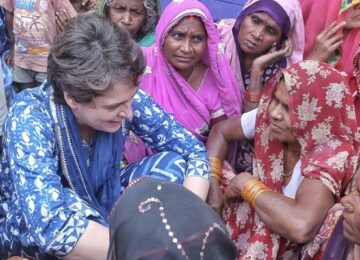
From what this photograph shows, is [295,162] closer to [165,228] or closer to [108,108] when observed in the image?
[108,108]

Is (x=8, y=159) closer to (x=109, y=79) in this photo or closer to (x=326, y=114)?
(x=109, y=79)

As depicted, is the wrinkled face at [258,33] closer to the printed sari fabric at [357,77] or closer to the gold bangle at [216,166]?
the printed sari fabric at [357,77]

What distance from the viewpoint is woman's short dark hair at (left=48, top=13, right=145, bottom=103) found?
211 centimetres

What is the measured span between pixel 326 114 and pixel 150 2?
158cm

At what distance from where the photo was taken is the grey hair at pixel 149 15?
370 centimetres

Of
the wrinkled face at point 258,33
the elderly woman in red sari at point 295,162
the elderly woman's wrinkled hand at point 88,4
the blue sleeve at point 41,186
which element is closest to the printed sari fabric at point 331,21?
the wrinkled face at point 258,33

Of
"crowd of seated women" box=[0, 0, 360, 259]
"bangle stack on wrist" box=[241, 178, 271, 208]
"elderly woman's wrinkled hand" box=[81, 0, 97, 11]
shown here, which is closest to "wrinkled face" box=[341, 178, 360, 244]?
"crowd of seated women" box=[0, 0, 360, 259]

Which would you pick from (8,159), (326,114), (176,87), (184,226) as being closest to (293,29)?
(176,87)

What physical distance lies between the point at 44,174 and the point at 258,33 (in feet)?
5.76

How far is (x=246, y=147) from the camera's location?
3.23 meters

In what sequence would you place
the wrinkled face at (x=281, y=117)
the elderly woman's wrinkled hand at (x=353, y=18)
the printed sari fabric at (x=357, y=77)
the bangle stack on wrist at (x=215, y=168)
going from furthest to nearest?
the elderly woman's wrinkled hand at (x=353, y=18) < the printed sari fabric at (x=357, y=77) < the bangle stack on wrist at (x=215, y=168) < the wrinkled face at (x=281, y=117)

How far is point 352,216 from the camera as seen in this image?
2.13m

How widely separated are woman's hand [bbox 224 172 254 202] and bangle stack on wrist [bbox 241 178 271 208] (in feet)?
0.09

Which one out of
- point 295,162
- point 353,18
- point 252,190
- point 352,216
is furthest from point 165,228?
point 353,18
